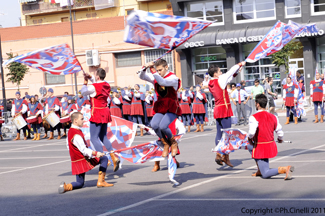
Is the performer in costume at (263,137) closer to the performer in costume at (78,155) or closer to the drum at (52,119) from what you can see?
the performer in costume at (78,155)

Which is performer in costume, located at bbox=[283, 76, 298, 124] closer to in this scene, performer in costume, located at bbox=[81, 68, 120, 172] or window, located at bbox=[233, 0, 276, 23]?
performer in costume, located at bbox=[81, 68, 120, 172]

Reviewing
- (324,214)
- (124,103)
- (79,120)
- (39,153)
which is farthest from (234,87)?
(324,214)

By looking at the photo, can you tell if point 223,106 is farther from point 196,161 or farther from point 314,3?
point 314,3

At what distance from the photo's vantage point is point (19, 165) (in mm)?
12375

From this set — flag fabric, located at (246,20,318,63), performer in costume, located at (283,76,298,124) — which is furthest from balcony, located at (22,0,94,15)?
flag fabric, located at (246,20,318,63)

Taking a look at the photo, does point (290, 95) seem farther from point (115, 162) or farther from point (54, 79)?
point (54, 79)

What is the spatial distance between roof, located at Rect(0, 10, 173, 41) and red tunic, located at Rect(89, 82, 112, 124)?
131 ft

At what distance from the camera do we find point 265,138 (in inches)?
310

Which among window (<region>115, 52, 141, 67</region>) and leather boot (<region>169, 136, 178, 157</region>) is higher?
window (<region>115, 52, 141, 67</region>)

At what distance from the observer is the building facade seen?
1479 inches

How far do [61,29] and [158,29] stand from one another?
45.5m

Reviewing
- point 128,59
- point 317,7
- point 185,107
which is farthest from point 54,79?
point 185,107

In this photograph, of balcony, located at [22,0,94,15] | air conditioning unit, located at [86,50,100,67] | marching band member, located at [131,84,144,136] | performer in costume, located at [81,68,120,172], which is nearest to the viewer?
performer in costume, located at [81,68,120,172]

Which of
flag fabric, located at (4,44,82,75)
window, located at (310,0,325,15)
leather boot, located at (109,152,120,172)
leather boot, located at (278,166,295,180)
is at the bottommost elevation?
leather boot, located at (278,166,295,180)
